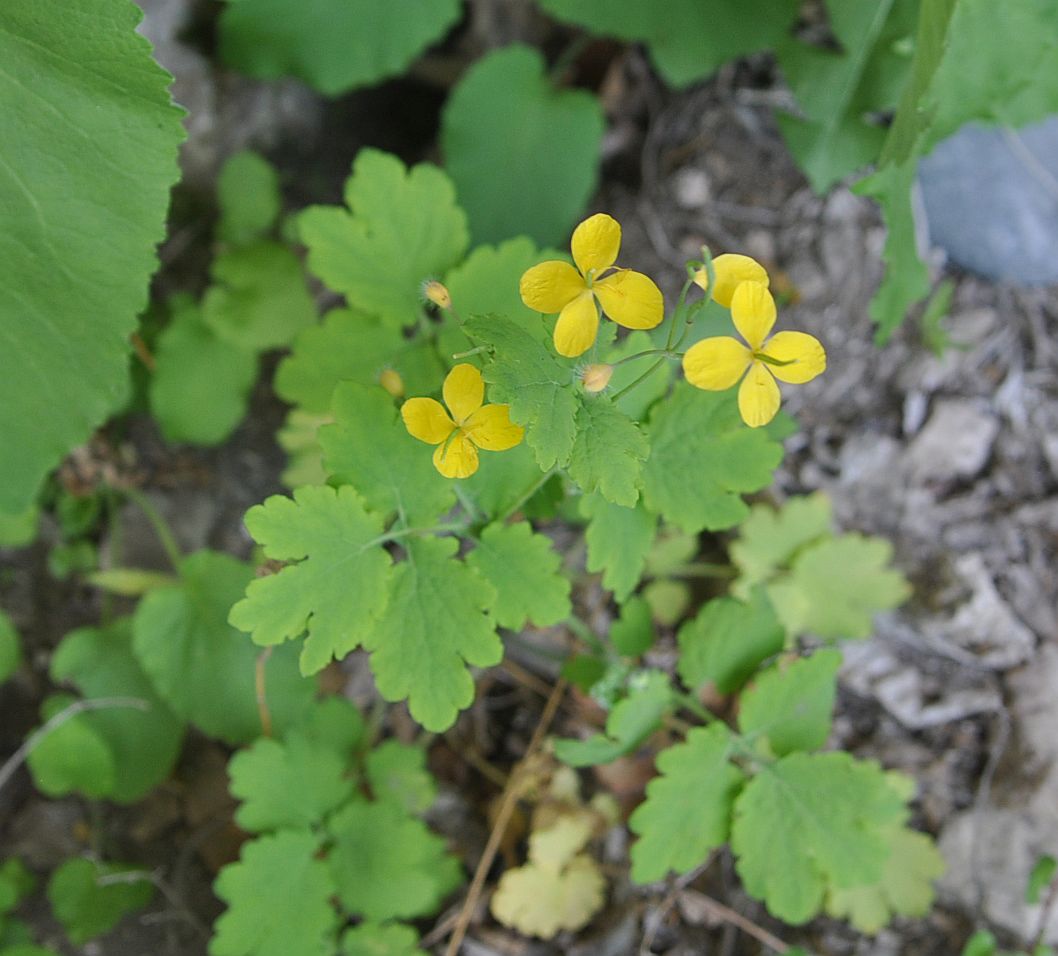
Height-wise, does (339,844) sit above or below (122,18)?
below

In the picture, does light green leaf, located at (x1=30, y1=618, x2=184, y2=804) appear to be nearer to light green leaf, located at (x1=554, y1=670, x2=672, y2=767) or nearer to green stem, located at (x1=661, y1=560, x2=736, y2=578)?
light green leaf, located at (x1=554, y1=670, x2=672, y2=767)

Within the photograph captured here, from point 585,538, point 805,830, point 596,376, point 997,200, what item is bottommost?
point 805,830

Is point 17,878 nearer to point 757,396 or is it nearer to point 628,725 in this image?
point 628,725

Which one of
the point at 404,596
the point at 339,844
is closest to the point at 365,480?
the point at 404,596

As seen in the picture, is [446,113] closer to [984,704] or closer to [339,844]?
[339,844]

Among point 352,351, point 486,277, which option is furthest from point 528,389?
point 352,351

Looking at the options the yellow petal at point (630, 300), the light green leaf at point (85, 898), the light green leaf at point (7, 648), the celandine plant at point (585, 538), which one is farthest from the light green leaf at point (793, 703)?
the light green leaf at point (7, 648)
